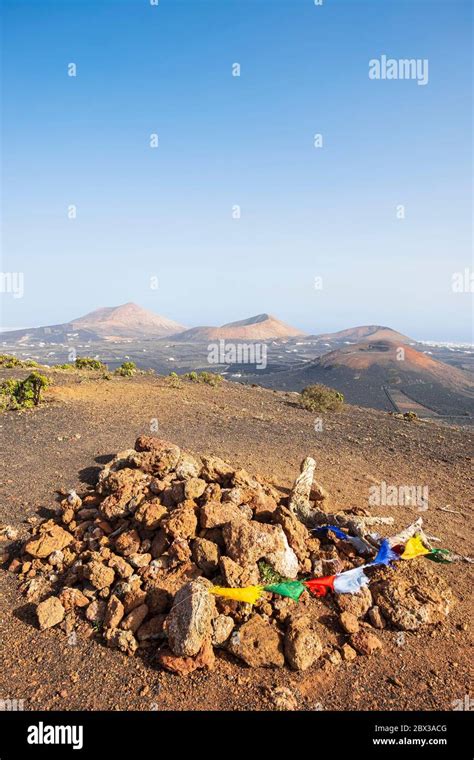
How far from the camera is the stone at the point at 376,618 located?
5.30m

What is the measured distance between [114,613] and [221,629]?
1383 mm

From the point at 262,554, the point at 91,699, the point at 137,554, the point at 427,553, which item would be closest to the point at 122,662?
the point at 91,699

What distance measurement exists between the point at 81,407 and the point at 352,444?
9499mm

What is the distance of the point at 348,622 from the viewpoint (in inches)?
203

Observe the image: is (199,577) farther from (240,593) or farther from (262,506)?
(262,506)

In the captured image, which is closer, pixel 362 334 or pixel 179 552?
pixel 179 552

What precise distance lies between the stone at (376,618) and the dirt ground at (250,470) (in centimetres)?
17

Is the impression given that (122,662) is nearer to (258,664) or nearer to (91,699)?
(91,699)

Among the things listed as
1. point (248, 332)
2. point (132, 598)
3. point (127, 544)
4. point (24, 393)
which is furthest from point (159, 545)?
→ point (248, 332)

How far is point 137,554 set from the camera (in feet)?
19.4

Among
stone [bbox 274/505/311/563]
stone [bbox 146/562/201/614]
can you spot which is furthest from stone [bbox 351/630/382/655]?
stone [bbox 146/562/201/614]

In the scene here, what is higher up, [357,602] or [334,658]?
[357,602]

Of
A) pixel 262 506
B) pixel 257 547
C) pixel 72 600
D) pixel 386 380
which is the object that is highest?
pixel 262 506

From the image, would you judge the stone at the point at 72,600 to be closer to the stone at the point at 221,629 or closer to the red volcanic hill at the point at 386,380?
the stone at the point at 221,629
